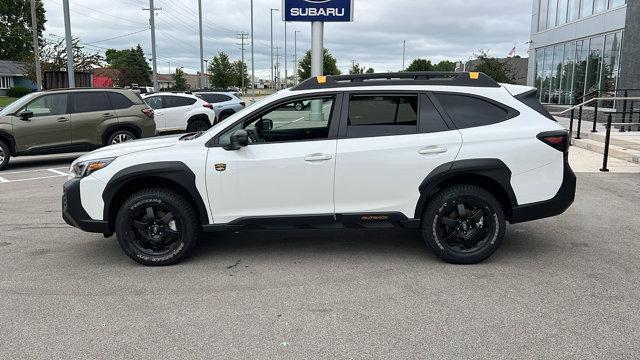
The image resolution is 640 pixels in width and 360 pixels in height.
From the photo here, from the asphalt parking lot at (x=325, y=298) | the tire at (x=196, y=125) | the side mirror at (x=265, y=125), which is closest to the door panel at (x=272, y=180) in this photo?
the side mirror at (x=265, y=125)

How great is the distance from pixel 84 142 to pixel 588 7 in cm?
2269

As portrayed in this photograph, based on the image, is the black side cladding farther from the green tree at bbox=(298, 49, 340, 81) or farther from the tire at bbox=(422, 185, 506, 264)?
the green tree at bbox=(298, 49, 340, 81)

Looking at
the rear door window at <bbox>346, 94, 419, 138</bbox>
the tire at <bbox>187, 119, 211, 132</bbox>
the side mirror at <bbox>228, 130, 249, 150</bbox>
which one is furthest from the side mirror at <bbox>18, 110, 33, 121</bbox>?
the rear door window at <bbox>346, 94, 419, 138</bbox>

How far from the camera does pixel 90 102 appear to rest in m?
12.5

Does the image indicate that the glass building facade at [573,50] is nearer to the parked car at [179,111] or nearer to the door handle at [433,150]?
the parked car at [179,111]

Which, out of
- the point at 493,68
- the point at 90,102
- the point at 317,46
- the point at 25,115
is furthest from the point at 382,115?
the point at 493,68

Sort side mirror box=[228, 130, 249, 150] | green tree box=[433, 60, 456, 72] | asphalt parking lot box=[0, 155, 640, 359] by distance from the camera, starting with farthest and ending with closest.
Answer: green tree box=[433, 60, 456, 72], side mirror box=[228, 130, 249, 150], asphalt parking lot box=[0, 155, 640, 359]

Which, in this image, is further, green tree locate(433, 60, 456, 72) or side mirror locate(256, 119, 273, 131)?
green tree locate(433, 60, 456, 72)

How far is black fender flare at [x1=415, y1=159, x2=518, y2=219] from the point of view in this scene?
16.3 ft

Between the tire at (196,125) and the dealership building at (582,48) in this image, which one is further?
the dealership building at (582,48)

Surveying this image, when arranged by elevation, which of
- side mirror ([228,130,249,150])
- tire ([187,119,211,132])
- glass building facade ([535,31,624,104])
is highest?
glass building facade ([535,31,624,104])

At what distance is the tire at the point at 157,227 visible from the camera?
504 centimetres

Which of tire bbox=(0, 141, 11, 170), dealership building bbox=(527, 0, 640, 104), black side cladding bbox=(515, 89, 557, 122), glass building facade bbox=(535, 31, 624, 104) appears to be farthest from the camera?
glass building facade bbox=(535, 31, 624, 104)

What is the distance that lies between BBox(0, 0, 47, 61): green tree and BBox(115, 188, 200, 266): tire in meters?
84.5
